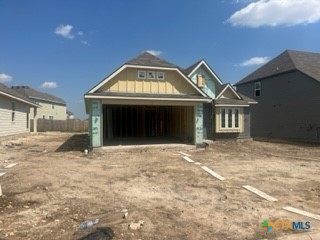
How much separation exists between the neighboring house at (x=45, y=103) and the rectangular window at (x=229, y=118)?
31.2m

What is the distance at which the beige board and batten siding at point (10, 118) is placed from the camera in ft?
57.7

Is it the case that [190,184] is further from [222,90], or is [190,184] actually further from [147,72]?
[222,90]

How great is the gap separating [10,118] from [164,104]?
12.5m

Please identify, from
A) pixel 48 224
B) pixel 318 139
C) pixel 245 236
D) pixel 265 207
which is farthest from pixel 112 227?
pixel 318 139

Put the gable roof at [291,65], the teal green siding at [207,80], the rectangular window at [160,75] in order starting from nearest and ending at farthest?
the rectangular window at [160,75] < the teal green siding at [207,80] < the gable roof at [291,65]

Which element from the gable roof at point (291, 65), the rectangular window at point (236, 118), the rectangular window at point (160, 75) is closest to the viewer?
Answer: the rectangular window at point (160, 75)

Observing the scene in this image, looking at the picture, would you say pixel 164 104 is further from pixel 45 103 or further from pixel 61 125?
pixel 45 103

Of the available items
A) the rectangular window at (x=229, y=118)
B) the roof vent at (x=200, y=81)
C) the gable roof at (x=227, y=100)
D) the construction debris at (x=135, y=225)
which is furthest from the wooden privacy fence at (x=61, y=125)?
the construction debris at (x=135, y=225)

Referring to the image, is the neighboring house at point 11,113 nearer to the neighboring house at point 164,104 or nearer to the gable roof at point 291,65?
the neighboring house at point 164,104

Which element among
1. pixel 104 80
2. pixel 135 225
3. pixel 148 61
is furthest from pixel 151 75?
pixel 135 225

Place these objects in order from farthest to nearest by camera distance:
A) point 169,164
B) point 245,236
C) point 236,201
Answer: point 169,164 < point 236,201 < point 245,236

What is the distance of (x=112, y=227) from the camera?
4285 mm

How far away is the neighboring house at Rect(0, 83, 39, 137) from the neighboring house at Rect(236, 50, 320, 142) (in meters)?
20.8

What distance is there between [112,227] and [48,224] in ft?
3.64
